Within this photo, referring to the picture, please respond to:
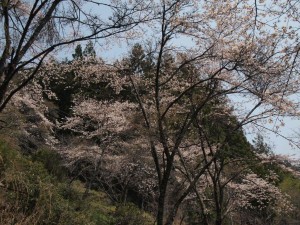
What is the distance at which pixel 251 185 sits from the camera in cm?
1823

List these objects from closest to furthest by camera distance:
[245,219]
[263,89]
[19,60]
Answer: [19,60], [263,89], [245,219]

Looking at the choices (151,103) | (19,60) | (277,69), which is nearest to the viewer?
(19,60)

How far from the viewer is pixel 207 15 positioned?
30.5 ft

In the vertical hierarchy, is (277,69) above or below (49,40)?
above

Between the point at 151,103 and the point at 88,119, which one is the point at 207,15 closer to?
the point at 151,103

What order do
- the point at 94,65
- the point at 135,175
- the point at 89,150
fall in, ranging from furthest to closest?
1. the point at 135,175
2. the point at 89,150
3. the point at 94,65

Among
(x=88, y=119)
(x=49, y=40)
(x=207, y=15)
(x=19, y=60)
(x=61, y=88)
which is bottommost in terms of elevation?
(x=19, y=60)

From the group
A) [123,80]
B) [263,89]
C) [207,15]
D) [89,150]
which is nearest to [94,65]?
[123,80]

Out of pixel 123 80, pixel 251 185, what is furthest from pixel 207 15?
pixel 251 185

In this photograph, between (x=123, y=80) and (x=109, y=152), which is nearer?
(x=123, y=80)

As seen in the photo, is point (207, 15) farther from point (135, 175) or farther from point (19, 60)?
point (135, 175)

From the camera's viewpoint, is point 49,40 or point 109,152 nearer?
point 49,40

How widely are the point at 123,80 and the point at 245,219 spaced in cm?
2250

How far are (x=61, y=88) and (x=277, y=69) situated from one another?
84.1 ft
